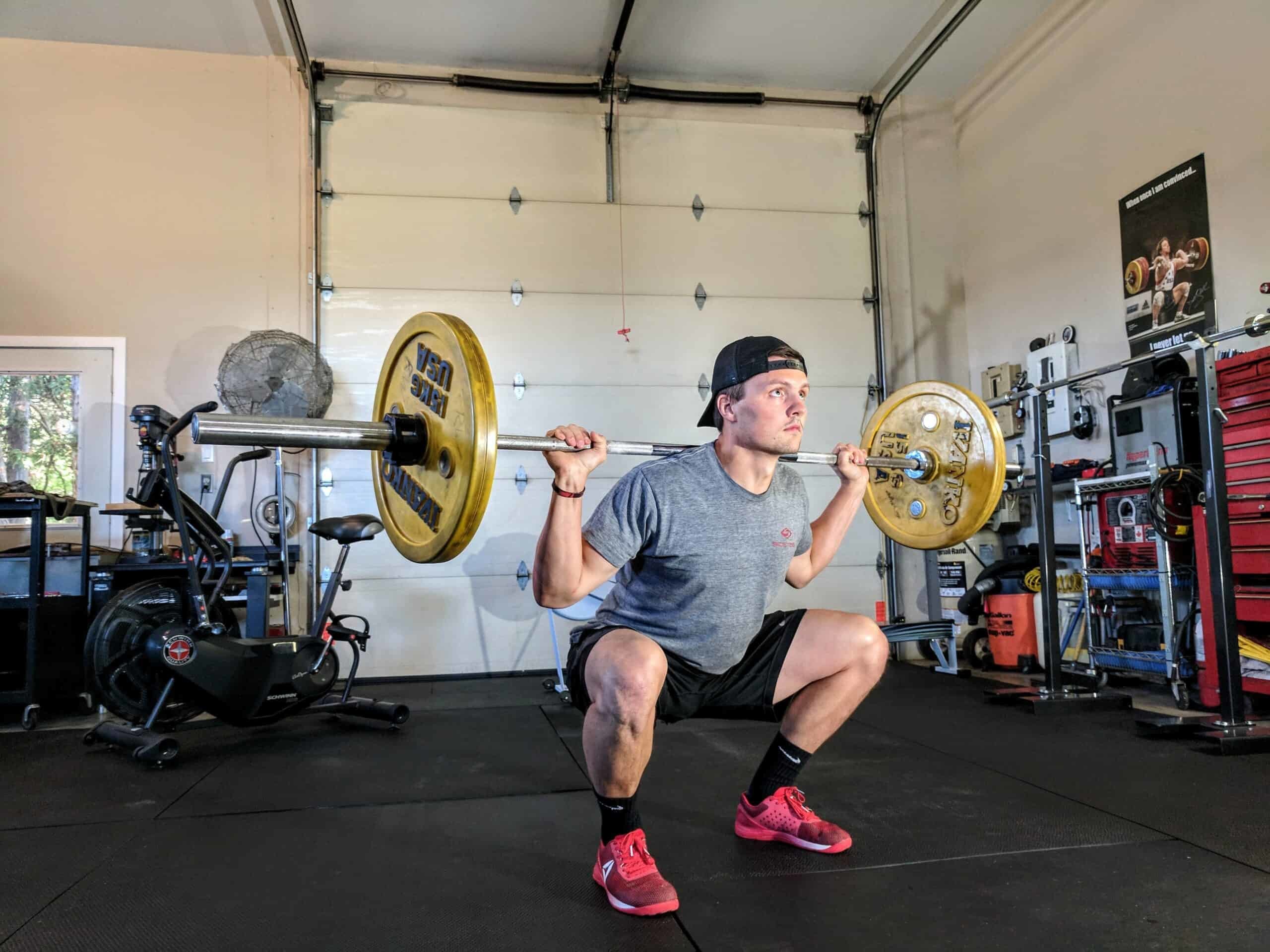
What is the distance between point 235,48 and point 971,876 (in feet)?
16.7

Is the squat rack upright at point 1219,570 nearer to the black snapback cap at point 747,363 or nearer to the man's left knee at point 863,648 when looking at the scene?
the man's left knee at point 863,648

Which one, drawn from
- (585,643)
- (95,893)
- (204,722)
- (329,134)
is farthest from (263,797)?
(329,134)

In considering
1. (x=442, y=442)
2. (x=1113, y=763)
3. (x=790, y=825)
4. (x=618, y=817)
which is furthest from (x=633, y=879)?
(x=1113, y=763)

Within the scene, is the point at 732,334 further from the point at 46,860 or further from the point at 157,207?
the point at 46,860

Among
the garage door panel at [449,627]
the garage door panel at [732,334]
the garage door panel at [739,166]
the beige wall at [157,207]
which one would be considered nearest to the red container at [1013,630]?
Result: the garage door panel at [732,334]

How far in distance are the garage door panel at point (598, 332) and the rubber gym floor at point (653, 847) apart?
2.38 m

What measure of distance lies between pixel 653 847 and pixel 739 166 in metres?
4.29

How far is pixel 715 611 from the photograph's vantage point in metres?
1.64

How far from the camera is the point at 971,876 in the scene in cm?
152

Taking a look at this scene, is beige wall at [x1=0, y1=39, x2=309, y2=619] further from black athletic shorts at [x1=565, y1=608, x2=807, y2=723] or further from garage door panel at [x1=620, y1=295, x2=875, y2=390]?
black athletic shorts at [x1=565, y1=608, x2=807, y2=723]

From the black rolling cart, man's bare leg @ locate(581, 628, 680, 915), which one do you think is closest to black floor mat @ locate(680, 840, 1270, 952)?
man's bare leg @ locate(581, 628, 680, 915)

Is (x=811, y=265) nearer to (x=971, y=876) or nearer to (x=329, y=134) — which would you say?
(x=329, y=134)

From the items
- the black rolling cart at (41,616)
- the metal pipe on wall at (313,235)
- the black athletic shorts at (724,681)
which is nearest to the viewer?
the black athletic shorts at (724,681)

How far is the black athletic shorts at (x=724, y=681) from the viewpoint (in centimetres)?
162
